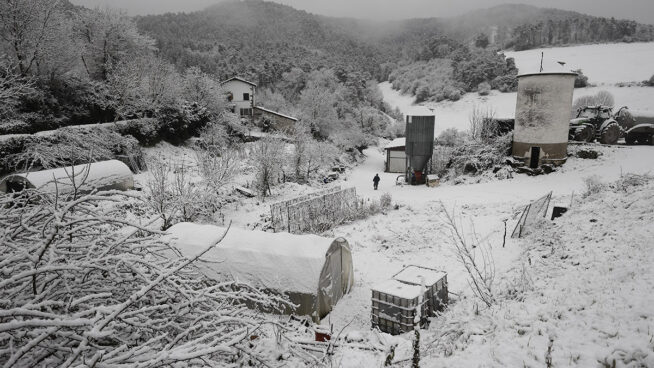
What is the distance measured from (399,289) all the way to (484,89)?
5062 cm

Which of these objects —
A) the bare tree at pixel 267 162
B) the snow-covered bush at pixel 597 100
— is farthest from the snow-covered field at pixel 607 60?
the bare tree at pixel 267 162

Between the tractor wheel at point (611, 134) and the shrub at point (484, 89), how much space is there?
27706 millimetres

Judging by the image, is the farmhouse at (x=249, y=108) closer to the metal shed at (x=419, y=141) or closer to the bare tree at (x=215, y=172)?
the metal shed at (x=419, y=141)

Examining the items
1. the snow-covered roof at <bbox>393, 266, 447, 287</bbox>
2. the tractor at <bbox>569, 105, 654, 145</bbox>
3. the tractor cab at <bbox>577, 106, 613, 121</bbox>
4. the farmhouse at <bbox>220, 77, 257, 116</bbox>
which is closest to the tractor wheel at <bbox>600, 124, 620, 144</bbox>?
the tractor at <bbox>569, 105, 654, 145</bbox>

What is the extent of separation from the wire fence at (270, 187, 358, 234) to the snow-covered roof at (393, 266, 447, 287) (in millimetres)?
7707

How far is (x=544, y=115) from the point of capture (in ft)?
77.0

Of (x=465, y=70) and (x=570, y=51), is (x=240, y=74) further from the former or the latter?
(x=570, y=51)

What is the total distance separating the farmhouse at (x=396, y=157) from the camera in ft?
114

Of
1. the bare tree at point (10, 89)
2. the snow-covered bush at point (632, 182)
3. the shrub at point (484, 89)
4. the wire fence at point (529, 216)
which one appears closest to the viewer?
the snow-covered bush at point (632, 182)

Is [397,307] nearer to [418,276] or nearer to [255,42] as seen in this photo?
[418,276]

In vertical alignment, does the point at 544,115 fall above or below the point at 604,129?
above

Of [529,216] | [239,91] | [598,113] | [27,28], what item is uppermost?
[27,28]

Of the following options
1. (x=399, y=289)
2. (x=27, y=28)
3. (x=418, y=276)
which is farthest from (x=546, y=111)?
(x=27, y=28)

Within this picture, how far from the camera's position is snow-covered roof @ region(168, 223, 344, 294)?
9.82 meters
